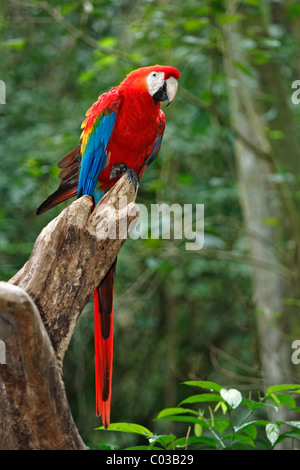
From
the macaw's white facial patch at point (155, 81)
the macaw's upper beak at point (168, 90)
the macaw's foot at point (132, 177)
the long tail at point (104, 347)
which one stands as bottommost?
the long tail at point (104, 347)

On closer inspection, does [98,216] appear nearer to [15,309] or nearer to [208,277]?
[15,309]

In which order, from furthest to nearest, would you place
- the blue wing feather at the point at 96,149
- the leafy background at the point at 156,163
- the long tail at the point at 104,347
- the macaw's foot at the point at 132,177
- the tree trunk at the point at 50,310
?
1. the leafy background at the point at 156,163
2. the blue wing feather at the point at 96,149
3. the macaw's foot at the point at 132,177
4. the long tail at the point at 104,347
5. the tree trunk at the point at 50,310

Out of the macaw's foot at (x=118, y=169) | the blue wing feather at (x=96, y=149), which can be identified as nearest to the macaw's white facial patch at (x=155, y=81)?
the blue wing feather at (x=96, y=149)

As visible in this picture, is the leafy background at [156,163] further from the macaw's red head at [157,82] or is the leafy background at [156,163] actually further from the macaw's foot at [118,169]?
the macaw's foot at [118,169]

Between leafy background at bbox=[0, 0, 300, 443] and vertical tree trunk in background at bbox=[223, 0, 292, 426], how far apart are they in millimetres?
57

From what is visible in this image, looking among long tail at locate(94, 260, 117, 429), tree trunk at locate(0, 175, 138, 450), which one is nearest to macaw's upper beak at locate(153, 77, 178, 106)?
tree trunk at locate(0, 175, 138, 450)

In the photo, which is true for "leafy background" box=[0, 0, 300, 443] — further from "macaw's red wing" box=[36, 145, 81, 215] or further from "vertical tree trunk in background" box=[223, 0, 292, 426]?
"macaw's red wing" box=[36, 145, 81, 215]

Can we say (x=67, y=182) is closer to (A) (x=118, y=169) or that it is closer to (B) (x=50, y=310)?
(A) (x=118, y=169)

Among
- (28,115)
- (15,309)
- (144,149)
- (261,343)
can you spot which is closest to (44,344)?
(15,309)

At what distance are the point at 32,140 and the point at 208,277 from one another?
1.74 metres

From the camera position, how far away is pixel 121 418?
3717 mm

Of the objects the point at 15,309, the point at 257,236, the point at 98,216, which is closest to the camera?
the point at 15,309

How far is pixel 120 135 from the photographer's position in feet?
5.43

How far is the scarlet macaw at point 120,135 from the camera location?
62.6 inches
